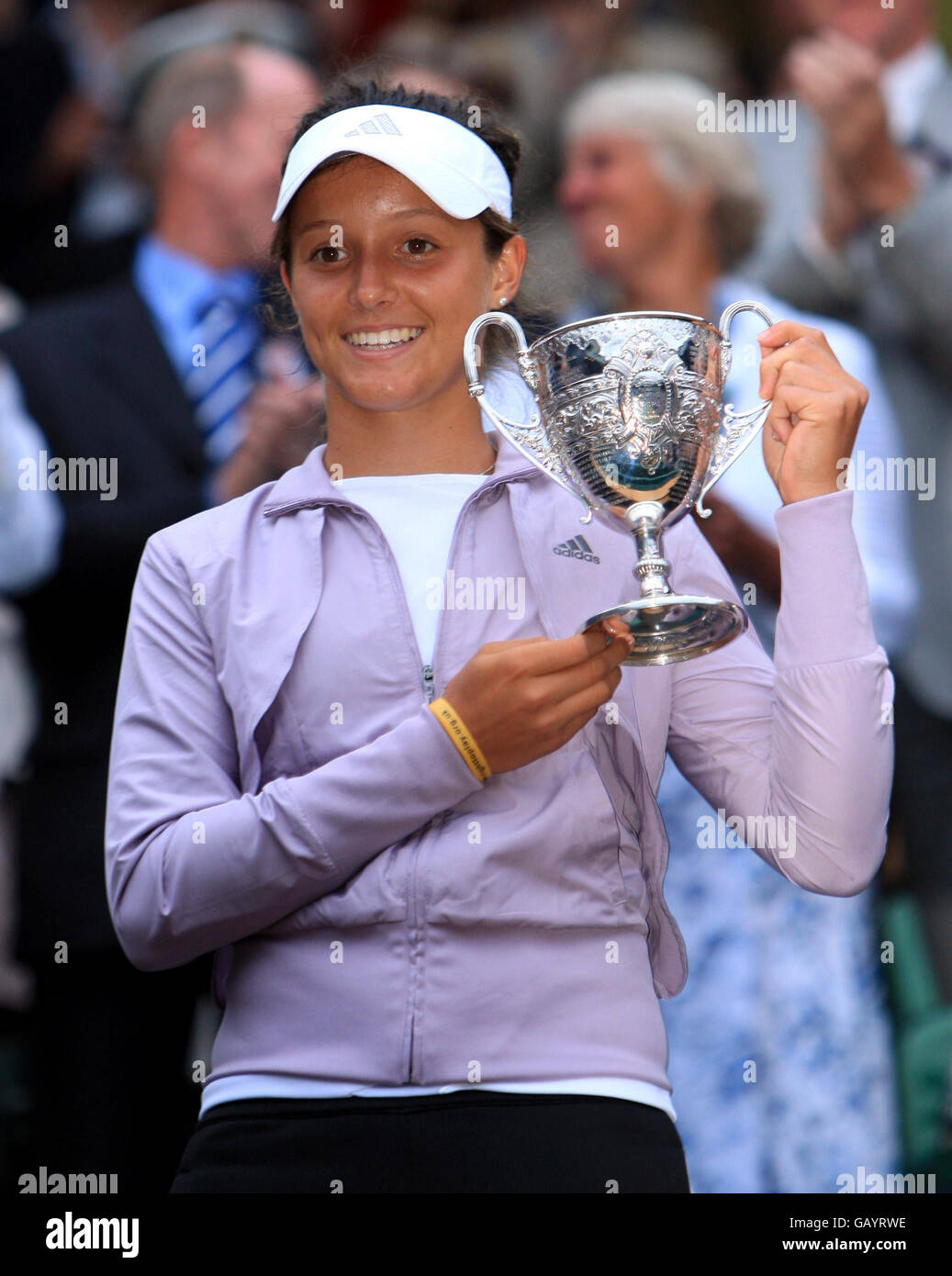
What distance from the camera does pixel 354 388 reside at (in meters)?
1.90

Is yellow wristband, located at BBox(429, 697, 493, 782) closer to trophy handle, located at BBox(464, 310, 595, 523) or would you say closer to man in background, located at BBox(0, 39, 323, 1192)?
trophy handle, located at BBox(464, 310, 595, 523)

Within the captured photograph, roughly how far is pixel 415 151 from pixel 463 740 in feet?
2.05

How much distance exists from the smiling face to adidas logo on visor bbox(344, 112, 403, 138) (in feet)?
0.11

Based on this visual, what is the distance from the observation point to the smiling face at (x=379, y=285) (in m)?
1.89

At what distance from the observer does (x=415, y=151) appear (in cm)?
187

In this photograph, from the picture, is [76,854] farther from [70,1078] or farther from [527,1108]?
[527,1108]

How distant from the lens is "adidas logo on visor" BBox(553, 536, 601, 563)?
1.86m
